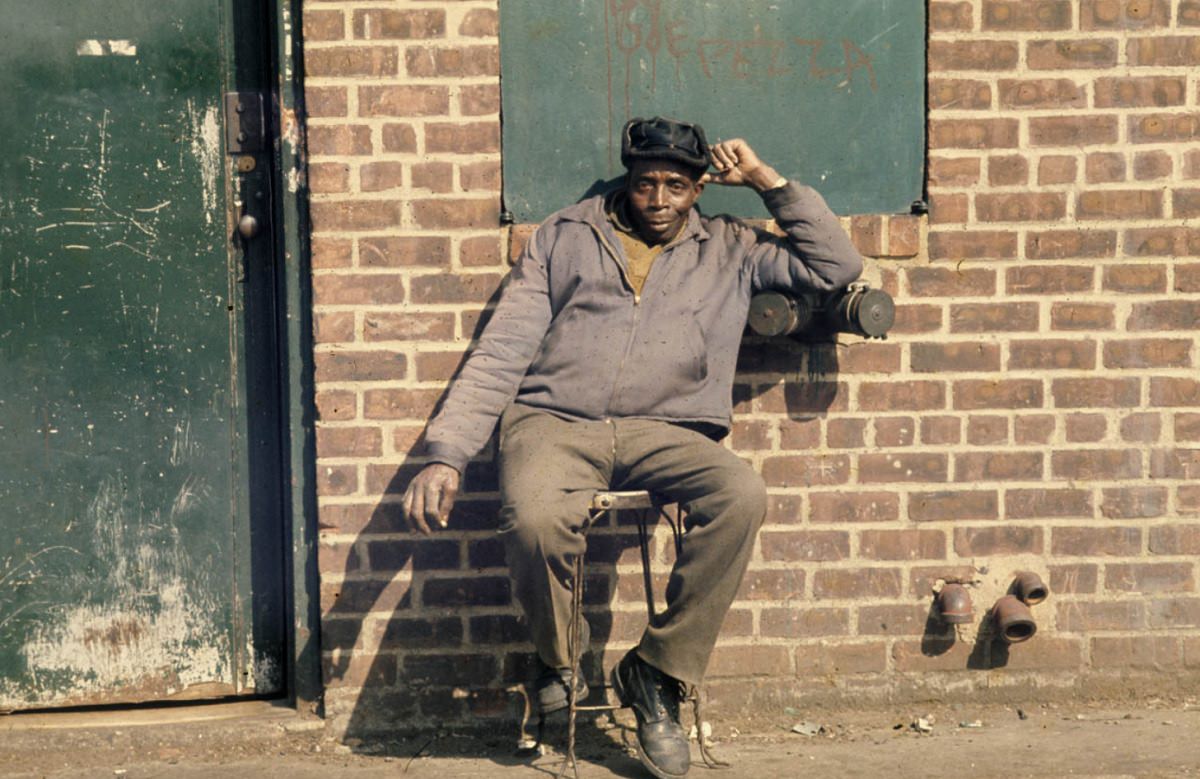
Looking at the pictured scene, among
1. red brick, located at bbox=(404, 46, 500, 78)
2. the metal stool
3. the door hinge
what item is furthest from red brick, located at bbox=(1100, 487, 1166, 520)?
the door hinge

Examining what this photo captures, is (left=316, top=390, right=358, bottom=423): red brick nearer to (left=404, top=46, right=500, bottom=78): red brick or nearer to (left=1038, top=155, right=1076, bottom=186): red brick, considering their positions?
(left=404, top=46, right=500, bottom=78): red brick

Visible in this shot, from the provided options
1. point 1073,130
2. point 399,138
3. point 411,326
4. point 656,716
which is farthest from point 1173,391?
point 399,138

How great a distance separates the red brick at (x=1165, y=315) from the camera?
4879 millimetres

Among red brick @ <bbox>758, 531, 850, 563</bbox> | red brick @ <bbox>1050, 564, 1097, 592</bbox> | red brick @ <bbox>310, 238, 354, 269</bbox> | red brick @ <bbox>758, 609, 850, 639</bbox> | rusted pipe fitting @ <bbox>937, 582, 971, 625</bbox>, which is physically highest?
red brick @ <bbox>310, 238, 354, 269</bbox>

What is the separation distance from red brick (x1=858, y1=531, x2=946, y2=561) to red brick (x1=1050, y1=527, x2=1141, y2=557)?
37cm

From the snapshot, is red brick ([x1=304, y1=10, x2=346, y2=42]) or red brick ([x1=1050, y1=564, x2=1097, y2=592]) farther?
red brick ([x1=1050, y1=564, x2=1097, y2=592])

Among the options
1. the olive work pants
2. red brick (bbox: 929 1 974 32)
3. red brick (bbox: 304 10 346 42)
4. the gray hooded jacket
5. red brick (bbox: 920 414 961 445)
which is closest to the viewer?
the olive work pants

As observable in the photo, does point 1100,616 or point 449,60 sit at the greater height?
point 449,60

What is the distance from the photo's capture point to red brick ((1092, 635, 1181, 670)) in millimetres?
4945

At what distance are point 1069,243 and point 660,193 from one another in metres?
1.32

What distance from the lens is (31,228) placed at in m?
4.85

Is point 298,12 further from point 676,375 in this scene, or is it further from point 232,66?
Answer: point 676,375

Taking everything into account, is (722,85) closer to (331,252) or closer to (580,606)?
(331,252)

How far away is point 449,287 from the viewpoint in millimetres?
4766
